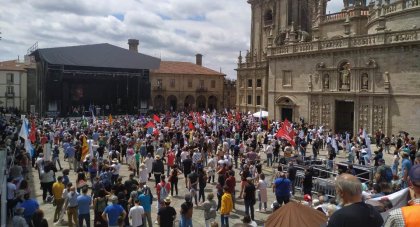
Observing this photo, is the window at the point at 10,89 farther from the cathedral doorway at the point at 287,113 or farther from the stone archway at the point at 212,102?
the cathedral doorway at the point at 287,113

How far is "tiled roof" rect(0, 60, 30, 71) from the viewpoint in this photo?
211 feet

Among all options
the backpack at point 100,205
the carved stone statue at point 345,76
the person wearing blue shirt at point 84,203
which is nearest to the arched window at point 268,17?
the carved stone statue at point 345,76

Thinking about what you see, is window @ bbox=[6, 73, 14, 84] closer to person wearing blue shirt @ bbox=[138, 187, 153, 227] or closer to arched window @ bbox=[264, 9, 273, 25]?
arched window @ bbox=[264, 9, 273, 25]

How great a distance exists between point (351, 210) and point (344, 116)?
110 feet

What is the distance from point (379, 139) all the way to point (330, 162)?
1293 cm

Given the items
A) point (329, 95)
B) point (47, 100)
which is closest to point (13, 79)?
point (47, 100)

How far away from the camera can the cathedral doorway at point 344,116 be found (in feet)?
114

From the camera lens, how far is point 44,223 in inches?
325

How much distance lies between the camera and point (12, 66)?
216 feet

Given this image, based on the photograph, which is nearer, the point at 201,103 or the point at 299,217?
the point at 299,217

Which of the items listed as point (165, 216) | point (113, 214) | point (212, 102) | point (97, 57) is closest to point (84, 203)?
point (113, 214)

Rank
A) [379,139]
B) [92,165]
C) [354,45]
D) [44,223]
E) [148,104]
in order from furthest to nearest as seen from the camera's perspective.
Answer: [148,104], [354,45], [379,139], [92,165], [44,223]

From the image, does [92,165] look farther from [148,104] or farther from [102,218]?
[148,104]

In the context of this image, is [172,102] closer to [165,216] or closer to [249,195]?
[249,195]
